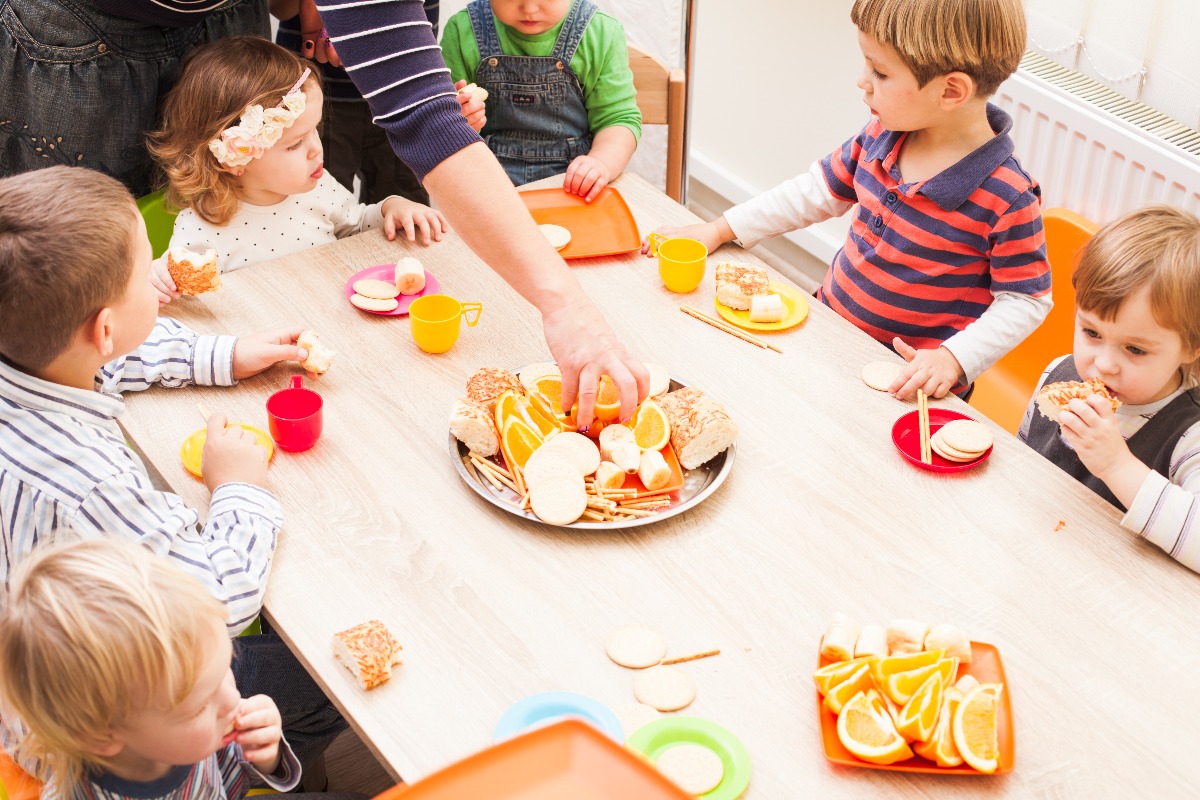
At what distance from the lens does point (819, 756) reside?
3.90 feet

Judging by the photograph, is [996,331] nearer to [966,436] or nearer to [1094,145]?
[966,436]

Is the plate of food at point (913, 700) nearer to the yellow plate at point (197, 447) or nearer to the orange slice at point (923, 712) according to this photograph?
the orange slice at point (923, 712)

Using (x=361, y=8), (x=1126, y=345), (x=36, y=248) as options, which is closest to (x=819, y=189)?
(x=1126, y=345)

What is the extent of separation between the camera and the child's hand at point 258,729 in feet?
4.27

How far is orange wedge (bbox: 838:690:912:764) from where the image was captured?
116cm

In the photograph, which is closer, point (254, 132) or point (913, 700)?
point (913, 700)

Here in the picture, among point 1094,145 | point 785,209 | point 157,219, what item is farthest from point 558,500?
point 1094,145

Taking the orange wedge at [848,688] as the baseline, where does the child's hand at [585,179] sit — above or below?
above

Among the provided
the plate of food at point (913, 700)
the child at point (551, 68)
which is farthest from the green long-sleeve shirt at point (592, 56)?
the plate of food at point (913, 700)

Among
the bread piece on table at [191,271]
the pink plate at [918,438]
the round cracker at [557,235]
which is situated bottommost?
the pink plate at [918,438]

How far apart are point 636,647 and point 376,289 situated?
0.86 meters

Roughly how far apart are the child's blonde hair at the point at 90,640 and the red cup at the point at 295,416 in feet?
1.39

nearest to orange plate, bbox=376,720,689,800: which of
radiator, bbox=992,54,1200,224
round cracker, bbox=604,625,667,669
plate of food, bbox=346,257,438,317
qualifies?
round cracker, bbox=604,625,667,669

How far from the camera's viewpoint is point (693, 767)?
3.80ft
